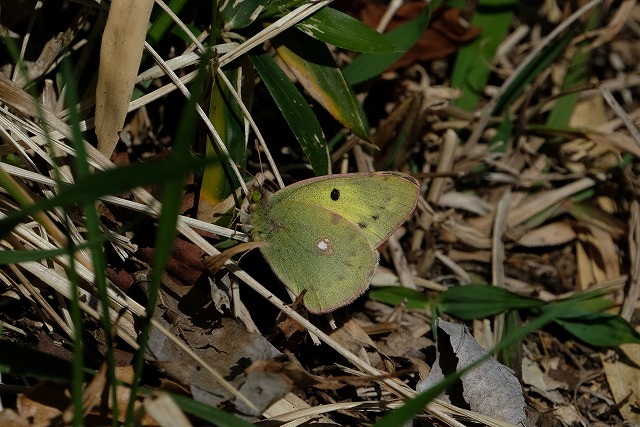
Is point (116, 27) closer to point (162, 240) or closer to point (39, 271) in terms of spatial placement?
point (39, 271)

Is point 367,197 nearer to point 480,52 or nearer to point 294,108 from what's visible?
point 294,108

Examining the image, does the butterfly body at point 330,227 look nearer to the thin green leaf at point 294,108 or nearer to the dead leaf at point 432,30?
the thin green leaf at point 294,108

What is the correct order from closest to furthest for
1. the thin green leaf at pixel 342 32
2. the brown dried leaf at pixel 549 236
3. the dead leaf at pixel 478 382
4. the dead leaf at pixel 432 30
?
the dead leaf at pixel 478 382, the thin green leaf at pixel 342 32, the dead leaf at pixel 432 30, the brown dried leaf at pixel 549 236

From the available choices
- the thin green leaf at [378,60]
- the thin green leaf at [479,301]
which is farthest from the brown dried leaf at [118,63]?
the thin green leaf at [479,301]

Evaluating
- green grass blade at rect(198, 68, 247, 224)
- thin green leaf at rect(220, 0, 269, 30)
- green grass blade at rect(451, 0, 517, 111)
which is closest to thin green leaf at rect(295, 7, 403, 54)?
thin green leaf at rect(220, 0, 269, 30)

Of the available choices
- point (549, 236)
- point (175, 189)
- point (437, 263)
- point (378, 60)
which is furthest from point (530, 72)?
point (175, 189)

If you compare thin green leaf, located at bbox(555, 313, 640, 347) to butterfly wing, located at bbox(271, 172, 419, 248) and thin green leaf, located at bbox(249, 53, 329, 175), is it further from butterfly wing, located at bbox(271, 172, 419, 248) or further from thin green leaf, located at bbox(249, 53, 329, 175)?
thin green leaf, located at bbox(249, 53, 329, 175)
